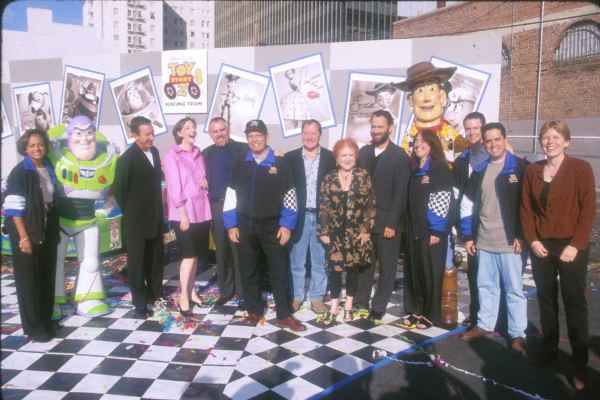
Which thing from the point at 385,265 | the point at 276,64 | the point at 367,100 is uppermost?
the point at 276,64

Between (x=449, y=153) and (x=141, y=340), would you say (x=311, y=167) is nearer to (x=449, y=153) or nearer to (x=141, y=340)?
(x=449, y=153)

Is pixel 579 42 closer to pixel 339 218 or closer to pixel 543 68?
pixel 543 68

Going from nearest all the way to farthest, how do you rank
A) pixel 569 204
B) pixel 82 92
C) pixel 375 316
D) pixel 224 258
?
pixel 569 204
pixel 375 316
pixel 224 258
pixel 82 92

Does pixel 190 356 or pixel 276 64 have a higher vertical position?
pixel 276 64

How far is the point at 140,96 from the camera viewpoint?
595cm

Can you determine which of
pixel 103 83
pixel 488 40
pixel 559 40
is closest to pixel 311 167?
pixel 488 40

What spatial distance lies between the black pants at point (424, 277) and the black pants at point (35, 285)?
297 cm

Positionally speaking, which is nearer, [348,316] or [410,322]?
[410,322]

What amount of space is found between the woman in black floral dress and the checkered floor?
Result: 0.62 meters

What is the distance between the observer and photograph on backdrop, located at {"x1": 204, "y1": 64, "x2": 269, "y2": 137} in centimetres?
552

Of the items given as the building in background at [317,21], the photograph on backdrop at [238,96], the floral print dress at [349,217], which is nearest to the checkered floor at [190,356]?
the floral print dress at [349,217]

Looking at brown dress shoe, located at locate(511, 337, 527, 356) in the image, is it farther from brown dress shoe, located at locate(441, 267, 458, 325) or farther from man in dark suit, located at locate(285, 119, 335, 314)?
man in dark suit, located at locate(285, 119, 335, 314)

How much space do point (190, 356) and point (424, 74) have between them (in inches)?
134

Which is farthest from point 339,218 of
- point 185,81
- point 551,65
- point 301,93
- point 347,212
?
point 551,65
